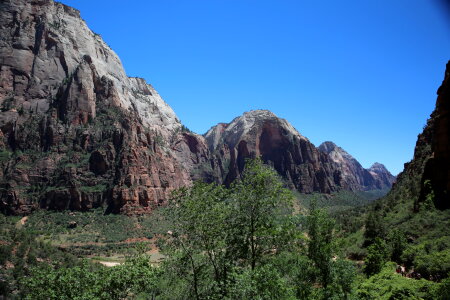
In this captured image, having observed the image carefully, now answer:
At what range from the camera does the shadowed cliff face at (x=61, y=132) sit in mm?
114250

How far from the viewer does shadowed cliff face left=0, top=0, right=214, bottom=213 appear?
114m

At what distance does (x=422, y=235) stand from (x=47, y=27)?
6560 inches

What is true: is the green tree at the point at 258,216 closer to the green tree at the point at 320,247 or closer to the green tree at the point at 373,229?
the green tree at the point at 320,247

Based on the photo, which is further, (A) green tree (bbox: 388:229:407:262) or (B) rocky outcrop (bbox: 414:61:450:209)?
(B) rocky outcrop (bbox: 414:61:450:209)

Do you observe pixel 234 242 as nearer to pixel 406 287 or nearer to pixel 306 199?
pixel 406 287

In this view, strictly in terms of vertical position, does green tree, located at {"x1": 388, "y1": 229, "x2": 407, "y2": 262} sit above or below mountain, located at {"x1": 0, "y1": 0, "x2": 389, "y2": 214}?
below

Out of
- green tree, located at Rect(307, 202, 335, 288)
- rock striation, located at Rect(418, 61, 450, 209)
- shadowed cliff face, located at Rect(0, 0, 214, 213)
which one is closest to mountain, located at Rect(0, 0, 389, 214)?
shadowed cliff face, located at Rect(0, 0, 214, 213)

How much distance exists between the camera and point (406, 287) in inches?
804

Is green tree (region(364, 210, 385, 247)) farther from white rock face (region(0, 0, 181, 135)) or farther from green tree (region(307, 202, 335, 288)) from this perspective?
white rock face (region(0, 0, 181, 135))

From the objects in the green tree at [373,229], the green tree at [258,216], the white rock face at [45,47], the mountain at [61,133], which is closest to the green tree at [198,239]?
the green tree at [258,216]

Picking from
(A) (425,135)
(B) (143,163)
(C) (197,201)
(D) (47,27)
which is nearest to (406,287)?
(C) (197,201)

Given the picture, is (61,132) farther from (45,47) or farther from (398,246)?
(398,246)

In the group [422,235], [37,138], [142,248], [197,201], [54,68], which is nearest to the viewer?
[197,201]

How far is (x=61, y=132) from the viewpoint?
126m
